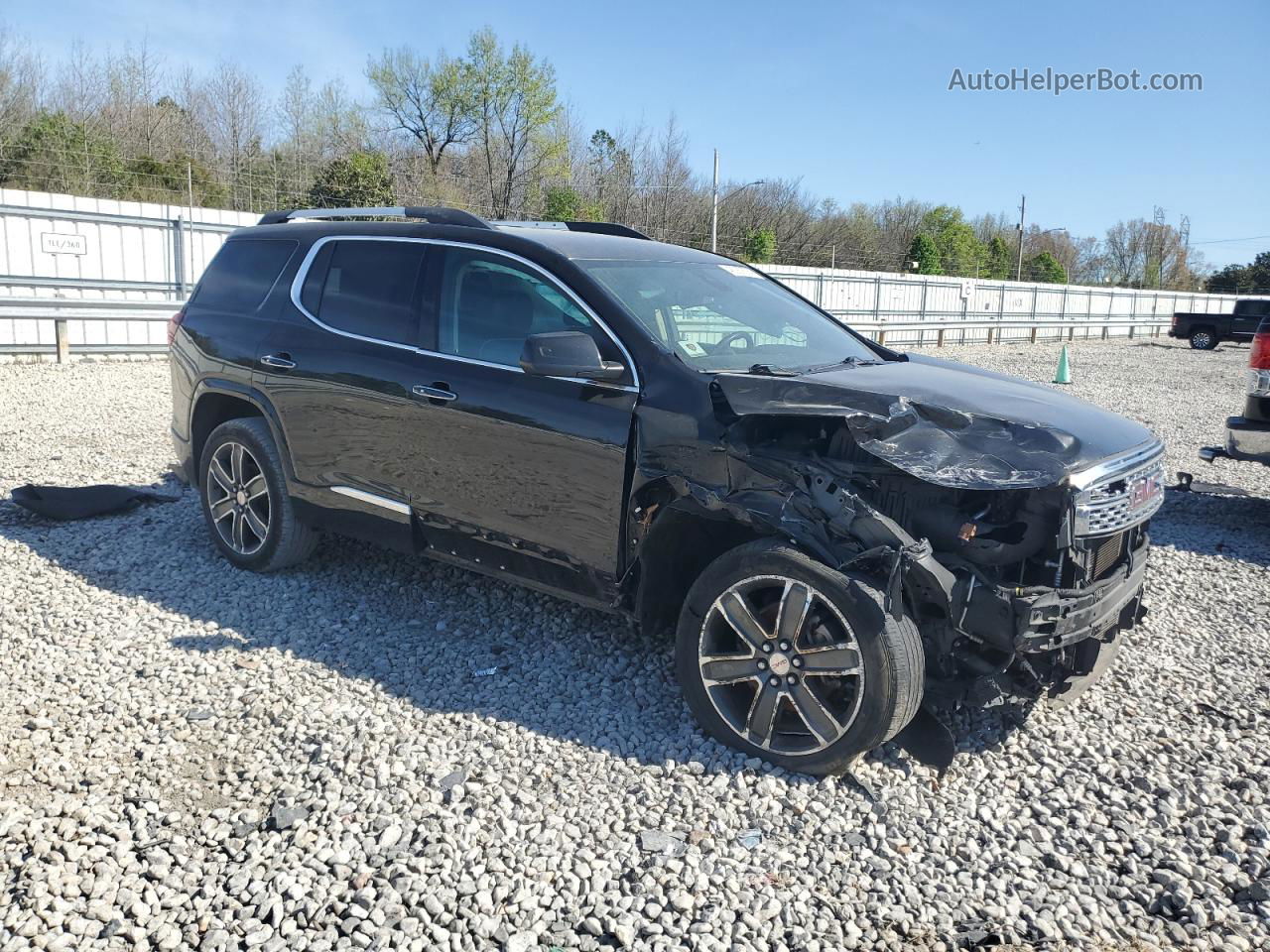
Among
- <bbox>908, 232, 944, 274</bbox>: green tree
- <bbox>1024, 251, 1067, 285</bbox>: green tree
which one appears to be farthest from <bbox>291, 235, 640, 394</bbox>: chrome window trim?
<bbox>1024, 251, 1067, 285</bbox>: green tree

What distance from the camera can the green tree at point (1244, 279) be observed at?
73438mm

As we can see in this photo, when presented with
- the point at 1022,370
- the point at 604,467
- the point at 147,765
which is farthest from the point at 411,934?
the point at 1022,370

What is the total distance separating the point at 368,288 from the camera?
4.95 meters

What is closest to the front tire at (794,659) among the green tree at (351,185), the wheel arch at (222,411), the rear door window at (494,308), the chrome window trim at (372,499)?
the rear door window at (494,308)

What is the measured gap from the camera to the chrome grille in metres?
3.38

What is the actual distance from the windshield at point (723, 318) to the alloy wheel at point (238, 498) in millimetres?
2379

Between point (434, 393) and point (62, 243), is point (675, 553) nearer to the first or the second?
point (434, 393)

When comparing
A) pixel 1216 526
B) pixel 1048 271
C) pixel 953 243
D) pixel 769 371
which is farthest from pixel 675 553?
pixel 1048 271

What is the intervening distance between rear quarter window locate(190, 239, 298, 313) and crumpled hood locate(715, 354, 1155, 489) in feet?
9.83

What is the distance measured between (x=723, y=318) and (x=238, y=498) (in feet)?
9.61

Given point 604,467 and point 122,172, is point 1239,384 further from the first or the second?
point 122,172

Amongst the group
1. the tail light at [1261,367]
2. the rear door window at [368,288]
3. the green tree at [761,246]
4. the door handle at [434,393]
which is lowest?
the door handle at [434,393]

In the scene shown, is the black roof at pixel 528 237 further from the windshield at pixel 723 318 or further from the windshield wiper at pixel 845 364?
the windshield wiper at pixel 845 364

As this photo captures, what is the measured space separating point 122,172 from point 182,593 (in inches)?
976
